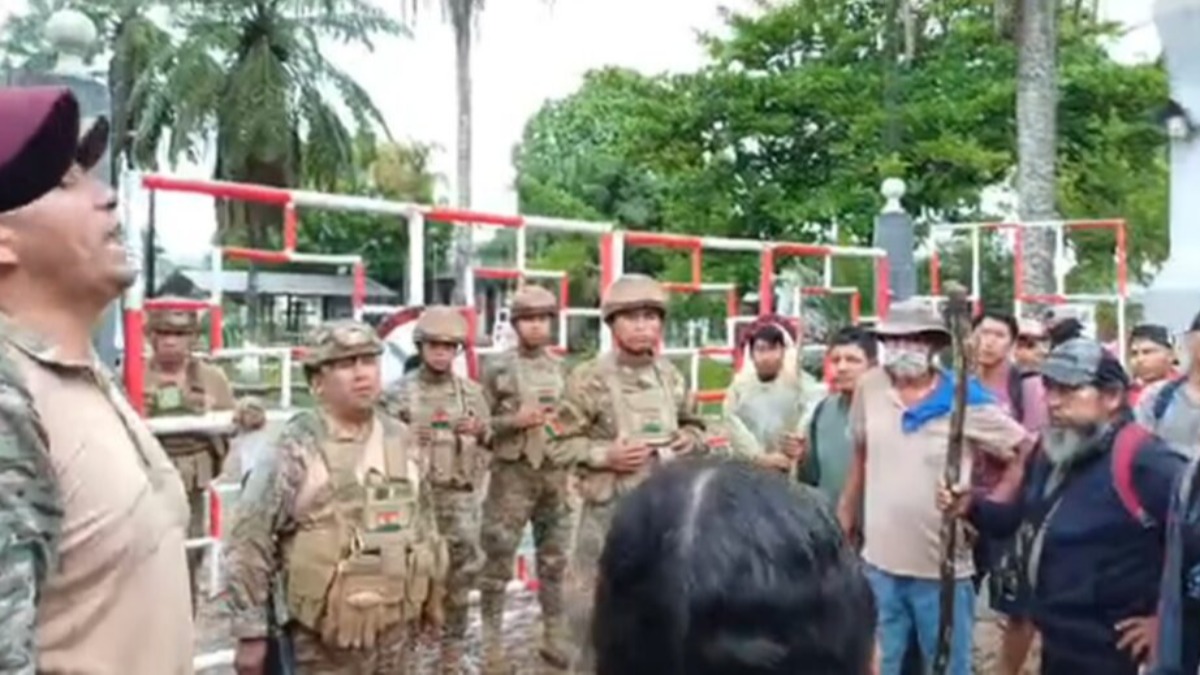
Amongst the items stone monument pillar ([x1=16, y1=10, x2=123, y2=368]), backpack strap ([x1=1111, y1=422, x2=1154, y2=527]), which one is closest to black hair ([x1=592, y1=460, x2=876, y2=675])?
backpack strap ([x1=1111, y1=422, x2=1154, y2=527])

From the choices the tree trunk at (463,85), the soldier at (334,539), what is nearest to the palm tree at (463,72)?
the tree trunk at (463,85)

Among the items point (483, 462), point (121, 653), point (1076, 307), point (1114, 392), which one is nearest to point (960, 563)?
point (1114, 392)

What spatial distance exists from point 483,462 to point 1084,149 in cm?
1735

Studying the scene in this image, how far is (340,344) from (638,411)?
1.67 metres

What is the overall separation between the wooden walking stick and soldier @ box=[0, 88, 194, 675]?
2698 millimetres

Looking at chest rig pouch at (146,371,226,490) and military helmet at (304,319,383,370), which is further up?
military helmet at (304,319,383,370)

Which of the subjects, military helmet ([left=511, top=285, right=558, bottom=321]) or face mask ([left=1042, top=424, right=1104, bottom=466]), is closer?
face mask ([left=1042, top=424, right=1104, bottom=466])

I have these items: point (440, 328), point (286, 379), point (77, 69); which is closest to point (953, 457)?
point (440, 328)

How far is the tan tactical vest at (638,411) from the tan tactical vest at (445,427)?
844mm

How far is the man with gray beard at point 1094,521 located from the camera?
419 centimetres

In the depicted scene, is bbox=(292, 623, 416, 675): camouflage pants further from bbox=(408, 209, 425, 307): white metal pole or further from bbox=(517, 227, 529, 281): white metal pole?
bbox=(517, 227, 529, 281): white metal pole

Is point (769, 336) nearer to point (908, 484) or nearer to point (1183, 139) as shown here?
point (908, 484)

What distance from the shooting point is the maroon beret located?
1.79 meters

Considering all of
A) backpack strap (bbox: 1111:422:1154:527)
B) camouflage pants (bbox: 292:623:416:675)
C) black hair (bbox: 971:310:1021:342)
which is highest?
black hair (bbox: 971:310:1021:342)
